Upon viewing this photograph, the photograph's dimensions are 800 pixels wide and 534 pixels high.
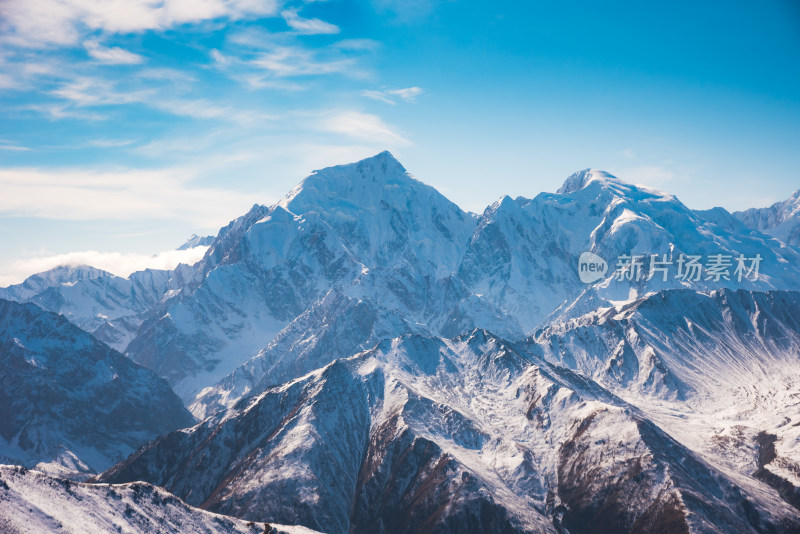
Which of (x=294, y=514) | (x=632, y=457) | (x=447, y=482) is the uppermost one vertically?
(x=632, y=457)

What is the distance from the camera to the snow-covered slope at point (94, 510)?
113m

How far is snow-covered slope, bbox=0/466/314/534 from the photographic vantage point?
369 ft

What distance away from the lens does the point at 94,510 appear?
411 ft

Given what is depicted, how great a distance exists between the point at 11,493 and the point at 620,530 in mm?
152278

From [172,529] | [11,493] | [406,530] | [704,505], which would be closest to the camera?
→ [11,493]

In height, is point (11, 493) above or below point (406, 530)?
above

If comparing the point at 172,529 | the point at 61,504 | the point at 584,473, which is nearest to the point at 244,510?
the point at 172,529

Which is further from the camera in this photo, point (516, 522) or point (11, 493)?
point (516, 522)

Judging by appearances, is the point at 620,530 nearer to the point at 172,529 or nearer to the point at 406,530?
the point at 406,530

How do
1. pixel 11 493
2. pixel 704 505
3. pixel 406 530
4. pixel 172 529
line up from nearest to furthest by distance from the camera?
1. pixel 11 493
2. pixel 172 529
3. pixel 704 505
4. pixel 406 530

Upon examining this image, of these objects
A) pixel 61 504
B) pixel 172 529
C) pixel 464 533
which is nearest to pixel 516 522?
pixel 464 533

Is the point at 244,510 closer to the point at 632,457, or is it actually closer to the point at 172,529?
the point at 172,529

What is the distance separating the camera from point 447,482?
193m

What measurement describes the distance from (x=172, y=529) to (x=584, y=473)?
12705 centimetres
